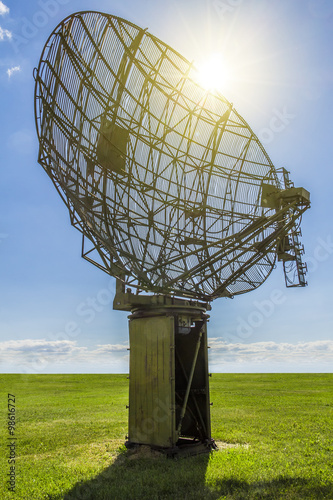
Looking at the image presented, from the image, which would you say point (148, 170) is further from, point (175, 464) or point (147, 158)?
point (175, 464)

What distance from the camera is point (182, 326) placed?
13.4 meters

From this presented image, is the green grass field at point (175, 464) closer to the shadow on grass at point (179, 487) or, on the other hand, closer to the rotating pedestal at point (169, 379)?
the shadow on grass at point (179, 487)

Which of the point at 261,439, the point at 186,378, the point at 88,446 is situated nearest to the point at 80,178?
the point at 186,378

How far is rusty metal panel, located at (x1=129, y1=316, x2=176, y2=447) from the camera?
→ 12523 mm

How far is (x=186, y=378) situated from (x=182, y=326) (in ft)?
6.01

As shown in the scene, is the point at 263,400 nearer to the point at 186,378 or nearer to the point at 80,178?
the point at 186,378

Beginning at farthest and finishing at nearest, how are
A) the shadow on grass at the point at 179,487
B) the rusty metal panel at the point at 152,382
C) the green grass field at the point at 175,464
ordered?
the rusty metal panel at the point at 152,382, the green grass field at the point at 175,464, the shadow on grass at the point at 179,487

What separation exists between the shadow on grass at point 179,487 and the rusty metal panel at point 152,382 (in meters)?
1.44

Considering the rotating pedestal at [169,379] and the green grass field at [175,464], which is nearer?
the green grass field at [175,464]

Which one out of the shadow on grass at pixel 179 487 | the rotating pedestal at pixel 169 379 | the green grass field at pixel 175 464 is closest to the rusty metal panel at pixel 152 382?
the rotating pedestal at pixel 169 379

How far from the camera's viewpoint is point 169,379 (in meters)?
12.6

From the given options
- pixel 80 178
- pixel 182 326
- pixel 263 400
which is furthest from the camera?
pixel 263 400

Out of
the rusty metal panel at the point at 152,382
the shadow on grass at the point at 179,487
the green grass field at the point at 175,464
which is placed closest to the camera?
the shadow on grass at the point at 179,487

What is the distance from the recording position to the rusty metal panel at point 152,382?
12.5 metres
